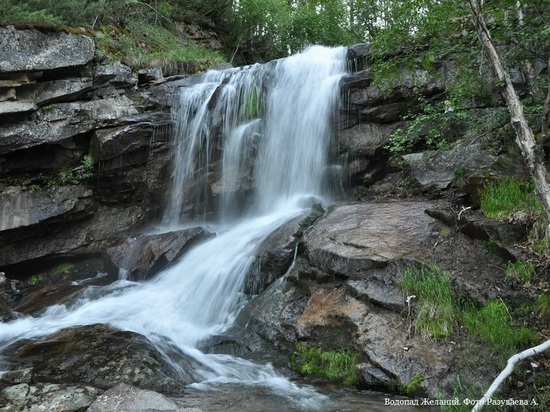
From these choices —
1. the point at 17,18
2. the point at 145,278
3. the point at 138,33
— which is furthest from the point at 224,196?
the point at 138,33

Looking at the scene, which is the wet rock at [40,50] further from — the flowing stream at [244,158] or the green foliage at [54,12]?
the flowing stream at [244,158]

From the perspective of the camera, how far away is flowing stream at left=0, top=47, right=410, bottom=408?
8664mm

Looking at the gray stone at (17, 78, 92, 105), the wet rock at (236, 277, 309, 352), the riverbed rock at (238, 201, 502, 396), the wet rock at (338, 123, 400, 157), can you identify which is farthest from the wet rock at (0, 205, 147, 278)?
the riverbed rock at (238, 201, 502, 396)

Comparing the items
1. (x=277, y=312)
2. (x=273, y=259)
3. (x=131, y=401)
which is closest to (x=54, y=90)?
(x=273, y=259)

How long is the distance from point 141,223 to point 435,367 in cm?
876

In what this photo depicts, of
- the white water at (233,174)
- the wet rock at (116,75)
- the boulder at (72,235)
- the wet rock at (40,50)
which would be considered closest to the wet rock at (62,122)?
the wet rock at (116,75)

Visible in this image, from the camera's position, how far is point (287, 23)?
20.4 m

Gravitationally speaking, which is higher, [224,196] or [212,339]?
[224,196]

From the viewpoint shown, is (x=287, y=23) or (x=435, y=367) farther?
(x=287, y=23)

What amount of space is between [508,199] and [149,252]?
707cm

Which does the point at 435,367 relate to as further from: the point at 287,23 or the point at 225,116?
the point at 287,23

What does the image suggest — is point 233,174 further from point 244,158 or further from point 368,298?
point 368,298

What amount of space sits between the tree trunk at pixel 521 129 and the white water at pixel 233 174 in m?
4.60

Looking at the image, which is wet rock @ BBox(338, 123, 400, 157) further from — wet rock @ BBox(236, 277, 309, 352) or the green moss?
the green moss
